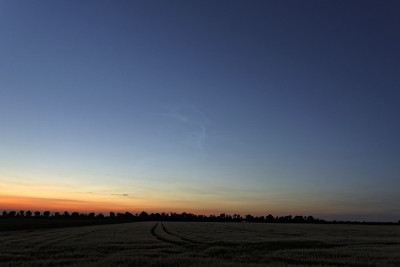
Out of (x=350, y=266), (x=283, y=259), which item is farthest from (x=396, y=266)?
(x=283, y=259)

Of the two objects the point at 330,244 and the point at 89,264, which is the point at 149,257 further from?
the point at 330,244

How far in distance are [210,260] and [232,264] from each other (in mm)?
2045

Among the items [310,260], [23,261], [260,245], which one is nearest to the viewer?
[23,261]

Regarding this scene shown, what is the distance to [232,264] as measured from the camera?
23891 mm

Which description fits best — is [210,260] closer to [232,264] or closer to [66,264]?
[232,264]

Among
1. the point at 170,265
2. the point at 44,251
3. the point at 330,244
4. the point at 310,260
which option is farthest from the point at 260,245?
the point at 44,251

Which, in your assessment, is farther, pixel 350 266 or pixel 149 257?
pixel 149 257

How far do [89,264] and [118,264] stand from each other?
1.58 meters

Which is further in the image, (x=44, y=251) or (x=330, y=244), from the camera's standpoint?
(x=330, y=244)

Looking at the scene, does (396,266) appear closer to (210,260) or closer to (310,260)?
(310,260)

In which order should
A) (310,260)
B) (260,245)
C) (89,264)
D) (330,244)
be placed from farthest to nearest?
1. (330,244)
2. (260,245)
3. (310,260)
4. (89,264)

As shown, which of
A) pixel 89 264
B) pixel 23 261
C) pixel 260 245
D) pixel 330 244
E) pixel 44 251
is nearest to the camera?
pixel 89 264

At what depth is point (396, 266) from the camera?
2377cm

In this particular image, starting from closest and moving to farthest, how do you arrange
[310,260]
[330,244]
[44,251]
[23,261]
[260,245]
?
[23,261], [310,260], [44,251], [260,245], [330,244]
